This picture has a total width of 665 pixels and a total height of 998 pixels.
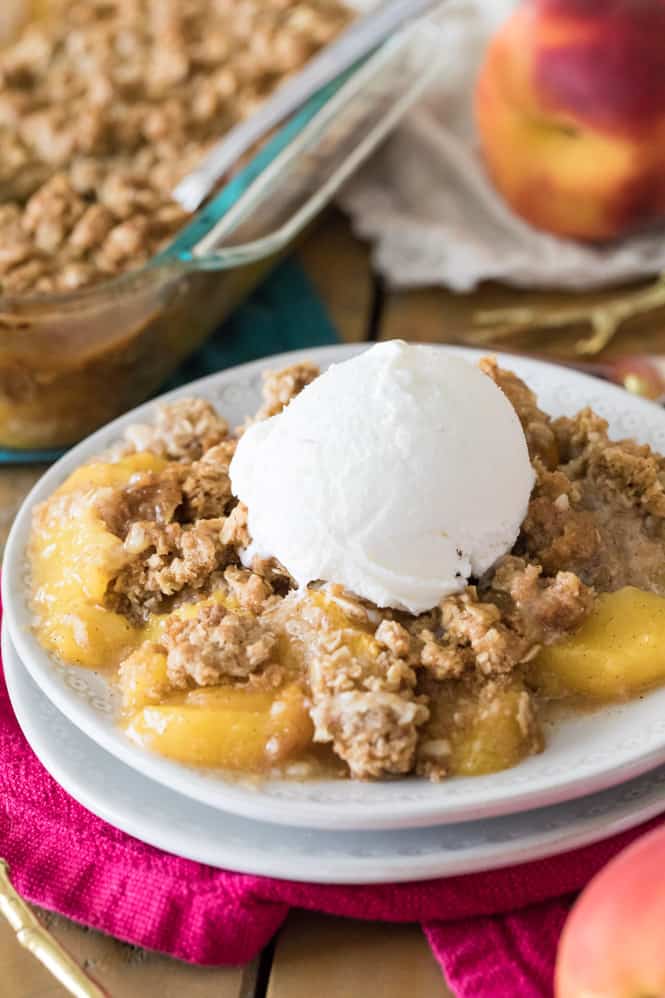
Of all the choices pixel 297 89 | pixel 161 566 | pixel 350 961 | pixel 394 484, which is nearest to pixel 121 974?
pixel 350 961

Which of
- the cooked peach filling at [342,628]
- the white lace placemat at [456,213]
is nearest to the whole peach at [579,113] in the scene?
the white lace placemat at [456,213]

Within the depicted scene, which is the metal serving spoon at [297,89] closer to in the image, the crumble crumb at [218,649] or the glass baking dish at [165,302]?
the glass baking dish at [165,302]

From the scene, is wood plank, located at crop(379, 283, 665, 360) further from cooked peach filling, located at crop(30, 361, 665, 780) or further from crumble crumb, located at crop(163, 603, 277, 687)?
crumble crumb, located at crop(163, 603, 277, 687)

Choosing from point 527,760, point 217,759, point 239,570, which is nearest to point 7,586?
point 239,570

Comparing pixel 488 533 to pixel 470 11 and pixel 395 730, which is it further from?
pixel 470 11

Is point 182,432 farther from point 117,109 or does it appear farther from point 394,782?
point 117,109

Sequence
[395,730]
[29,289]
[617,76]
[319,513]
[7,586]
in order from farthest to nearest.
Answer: [617,76] → [29,289] → [7,586] → [319,513] → [395,730]

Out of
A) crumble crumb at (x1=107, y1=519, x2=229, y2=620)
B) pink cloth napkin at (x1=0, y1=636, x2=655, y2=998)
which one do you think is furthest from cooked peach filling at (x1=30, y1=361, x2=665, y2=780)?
pink cloth napkin at (x1=0, y1=636, x2=655, y2=998)
